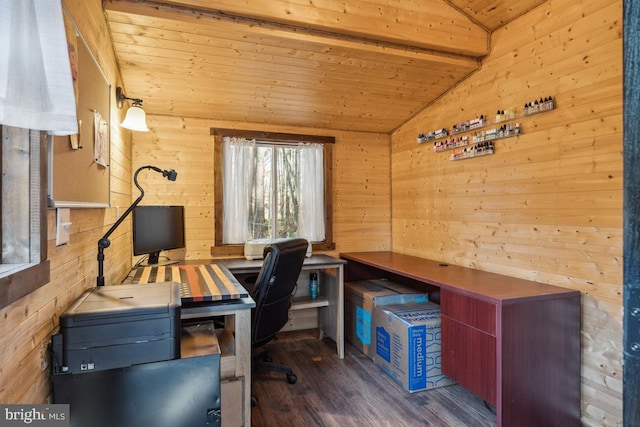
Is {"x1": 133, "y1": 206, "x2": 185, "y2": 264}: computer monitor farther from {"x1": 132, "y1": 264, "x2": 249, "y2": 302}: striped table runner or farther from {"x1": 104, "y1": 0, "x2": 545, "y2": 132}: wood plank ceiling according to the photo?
{"x1": 104, "y1": 0, "x2": 545, "y2": 132}: wood plank ceiling

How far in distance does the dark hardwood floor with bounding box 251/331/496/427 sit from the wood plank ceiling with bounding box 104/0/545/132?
232 centimetres

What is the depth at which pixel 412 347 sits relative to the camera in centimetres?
252

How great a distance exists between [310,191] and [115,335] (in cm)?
271

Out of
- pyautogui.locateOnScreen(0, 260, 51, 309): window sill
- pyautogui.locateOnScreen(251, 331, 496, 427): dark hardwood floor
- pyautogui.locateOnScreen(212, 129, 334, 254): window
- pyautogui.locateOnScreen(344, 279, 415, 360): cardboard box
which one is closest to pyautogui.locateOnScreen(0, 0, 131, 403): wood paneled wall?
pyautogui.locateOnScreen(0, 260, 51, 309): window sill

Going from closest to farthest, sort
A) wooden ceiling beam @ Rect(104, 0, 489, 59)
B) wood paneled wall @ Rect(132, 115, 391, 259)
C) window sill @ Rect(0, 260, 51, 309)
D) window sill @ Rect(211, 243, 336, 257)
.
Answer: window sill @ Rect(0, 260, 51, 309)
wooden ceiling beam @ Rect(104, 0, 489, 59)
wood paneled wall @ Rect(132, 115, 391, 259)
window sill @ Rect(211, 243, 336, 257)

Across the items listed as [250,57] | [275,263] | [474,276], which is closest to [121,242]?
[275,263]

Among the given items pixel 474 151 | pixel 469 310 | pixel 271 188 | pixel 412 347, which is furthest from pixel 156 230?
pixel 474 151

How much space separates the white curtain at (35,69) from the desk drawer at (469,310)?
209 centimetres

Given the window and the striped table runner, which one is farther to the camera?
the window

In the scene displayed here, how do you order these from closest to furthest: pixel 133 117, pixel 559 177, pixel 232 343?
pixel 232 343 → pixel 559 177 → pixel 133 117

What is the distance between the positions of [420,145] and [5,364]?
3.35m

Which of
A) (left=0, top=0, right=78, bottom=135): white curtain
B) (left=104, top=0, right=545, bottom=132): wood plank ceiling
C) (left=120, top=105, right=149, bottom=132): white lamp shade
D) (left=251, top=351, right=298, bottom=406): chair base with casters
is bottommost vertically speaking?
(left=251, top=351, right=298, bottom=406): chair base with casters

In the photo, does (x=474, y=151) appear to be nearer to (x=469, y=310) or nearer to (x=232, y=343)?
(x=469, y=310)

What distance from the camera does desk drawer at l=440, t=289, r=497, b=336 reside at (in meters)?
2.01
